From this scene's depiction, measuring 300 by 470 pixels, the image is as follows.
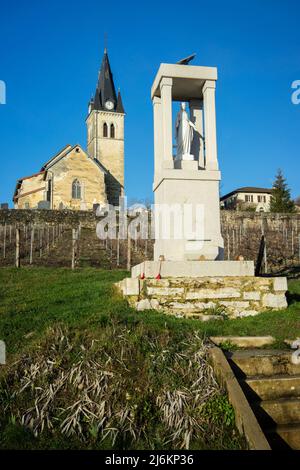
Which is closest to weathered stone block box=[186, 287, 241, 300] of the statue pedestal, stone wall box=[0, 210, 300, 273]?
the statue pedestal

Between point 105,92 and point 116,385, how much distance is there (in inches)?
2645

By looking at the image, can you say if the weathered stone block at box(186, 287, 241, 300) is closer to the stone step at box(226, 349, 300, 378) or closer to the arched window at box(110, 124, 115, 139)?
the stone step at box(226, 349, 300, 378)

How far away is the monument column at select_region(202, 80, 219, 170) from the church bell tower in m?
51.1

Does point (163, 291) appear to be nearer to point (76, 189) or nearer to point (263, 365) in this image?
point (263, 365)

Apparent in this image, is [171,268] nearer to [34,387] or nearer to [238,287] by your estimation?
[238,287]

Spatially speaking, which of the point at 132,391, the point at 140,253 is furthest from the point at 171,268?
the point at 140,253

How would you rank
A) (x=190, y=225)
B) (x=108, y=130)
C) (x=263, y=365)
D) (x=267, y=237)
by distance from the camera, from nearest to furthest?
1. (x=263, y=365)
2. (x=190, y=225)
3. (x=267, y=237)
4. (x=108, y=130)

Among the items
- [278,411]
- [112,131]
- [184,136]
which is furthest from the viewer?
[112,131]

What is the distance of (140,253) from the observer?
2267 centimetres

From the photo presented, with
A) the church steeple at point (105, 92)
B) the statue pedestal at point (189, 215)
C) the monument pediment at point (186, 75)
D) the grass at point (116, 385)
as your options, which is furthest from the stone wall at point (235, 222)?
the church steeple at point (105, 92)

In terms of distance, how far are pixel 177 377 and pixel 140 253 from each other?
18144 mm

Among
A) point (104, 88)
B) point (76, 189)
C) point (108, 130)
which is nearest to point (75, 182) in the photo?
point (76, 189)

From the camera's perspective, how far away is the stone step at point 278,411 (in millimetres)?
4172

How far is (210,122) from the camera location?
29.1 feet
